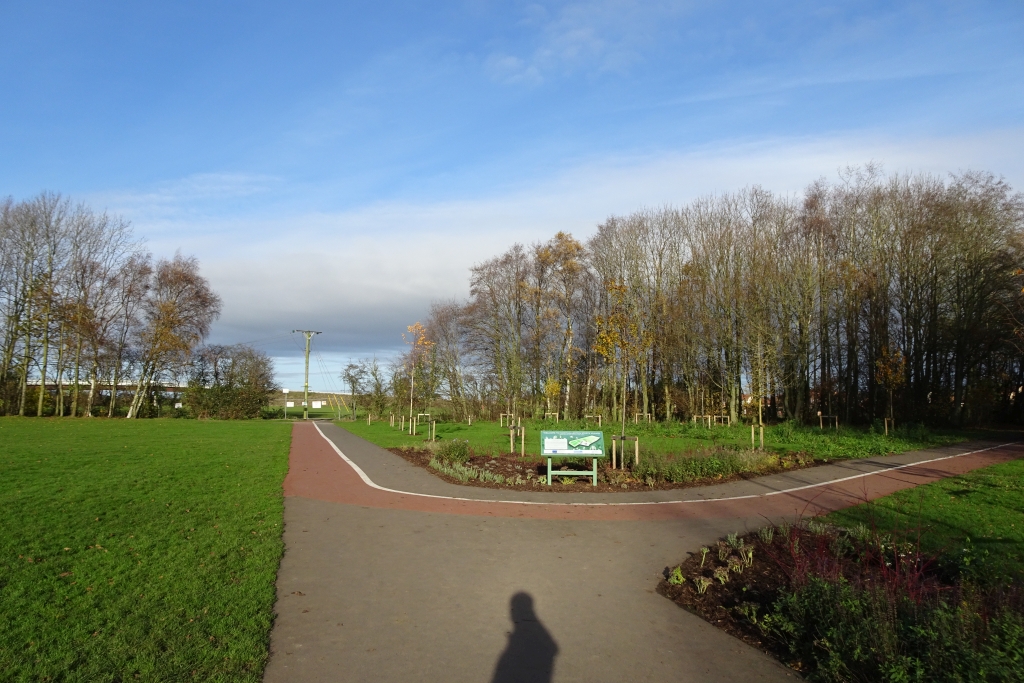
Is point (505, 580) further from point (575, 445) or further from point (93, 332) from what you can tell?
point (93, 332)

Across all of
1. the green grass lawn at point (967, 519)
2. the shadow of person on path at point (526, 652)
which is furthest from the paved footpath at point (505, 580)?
the green grass lawn at point (967, 519)

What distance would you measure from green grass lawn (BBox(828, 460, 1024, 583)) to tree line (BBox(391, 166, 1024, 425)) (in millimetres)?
20846

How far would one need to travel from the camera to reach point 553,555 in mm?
8422

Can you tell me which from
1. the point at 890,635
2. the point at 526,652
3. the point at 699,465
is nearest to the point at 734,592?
the point at 890,635

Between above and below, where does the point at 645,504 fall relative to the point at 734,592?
above

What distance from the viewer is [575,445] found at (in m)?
14.2

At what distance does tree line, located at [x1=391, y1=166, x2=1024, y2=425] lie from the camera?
112ft

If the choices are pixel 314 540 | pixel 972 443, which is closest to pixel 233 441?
pixel 314 540

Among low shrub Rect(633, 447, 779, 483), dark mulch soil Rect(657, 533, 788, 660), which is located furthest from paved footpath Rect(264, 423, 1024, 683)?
low shrub Rect(633, 447, 779, 483)

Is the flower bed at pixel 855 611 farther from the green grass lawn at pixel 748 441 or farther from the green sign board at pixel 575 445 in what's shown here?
the green grass lawn at pixel 748 441

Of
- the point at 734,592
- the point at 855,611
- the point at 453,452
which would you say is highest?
Answer: the point at 453,452

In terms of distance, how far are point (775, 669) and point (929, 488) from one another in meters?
9.63

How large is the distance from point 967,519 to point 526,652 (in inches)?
312

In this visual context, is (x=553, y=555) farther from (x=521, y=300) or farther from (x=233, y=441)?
(x=521, y=300)
